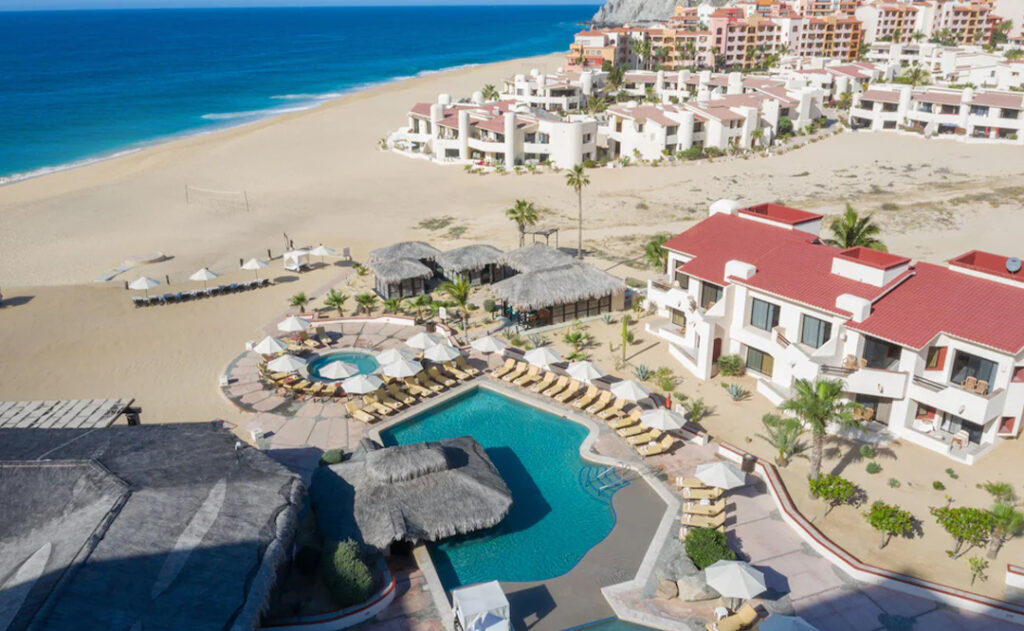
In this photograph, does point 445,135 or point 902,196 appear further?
point 445,135

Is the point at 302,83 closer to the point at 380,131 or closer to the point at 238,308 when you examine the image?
the point at 380,131

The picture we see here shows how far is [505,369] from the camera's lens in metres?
29.7

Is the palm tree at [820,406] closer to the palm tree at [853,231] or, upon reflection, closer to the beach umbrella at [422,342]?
the palm tree at [853,231]

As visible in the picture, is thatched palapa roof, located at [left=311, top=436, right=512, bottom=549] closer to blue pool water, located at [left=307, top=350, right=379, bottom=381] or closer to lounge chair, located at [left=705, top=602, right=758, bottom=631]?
lounge chair, located at [left=705, top=602, right=758, bottom=631]

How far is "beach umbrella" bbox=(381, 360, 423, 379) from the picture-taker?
27.8 m

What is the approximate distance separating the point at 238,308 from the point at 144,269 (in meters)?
10.3

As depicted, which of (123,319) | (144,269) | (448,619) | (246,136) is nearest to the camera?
(448,619)

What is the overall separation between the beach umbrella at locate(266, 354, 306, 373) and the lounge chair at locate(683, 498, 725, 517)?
1520 cm

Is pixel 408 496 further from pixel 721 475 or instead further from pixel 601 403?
pixel 601 403

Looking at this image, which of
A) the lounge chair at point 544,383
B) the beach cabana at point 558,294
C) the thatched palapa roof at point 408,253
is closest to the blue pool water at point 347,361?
the beach cabana at point 558,294

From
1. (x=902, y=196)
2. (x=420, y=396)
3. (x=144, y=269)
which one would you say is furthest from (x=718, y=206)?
(x=144, y=269)

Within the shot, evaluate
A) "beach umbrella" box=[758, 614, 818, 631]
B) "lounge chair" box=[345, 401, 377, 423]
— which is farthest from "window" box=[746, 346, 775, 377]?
Result: "lounge chair" box=[345, 401, 377, 423]

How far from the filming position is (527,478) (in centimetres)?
2336

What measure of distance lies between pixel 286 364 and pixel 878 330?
2078 centimetres
